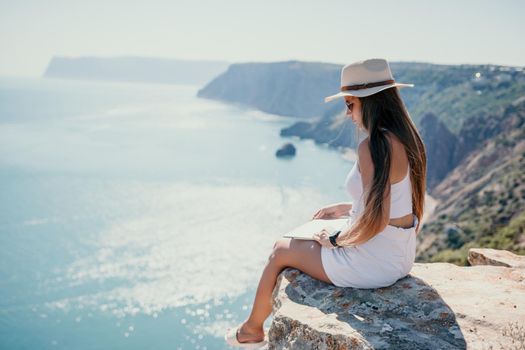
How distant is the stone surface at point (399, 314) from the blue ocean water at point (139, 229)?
25.8m

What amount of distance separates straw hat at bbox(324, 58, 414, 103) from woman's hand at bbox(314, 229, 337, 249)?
120cm

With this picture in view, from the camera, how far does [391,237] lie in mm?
3812

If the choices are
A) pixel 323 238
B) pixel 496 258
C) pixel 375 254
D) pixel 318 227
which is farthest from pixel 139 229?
pixel 375 254

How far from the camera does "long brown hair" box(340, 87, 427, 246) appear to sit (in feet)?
11.5

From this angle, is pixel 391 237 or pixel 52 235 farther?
pixel 52 235

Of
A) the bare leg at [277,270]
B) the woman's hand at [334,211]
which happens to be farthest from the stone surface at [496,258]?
the bare leg at [277,270]

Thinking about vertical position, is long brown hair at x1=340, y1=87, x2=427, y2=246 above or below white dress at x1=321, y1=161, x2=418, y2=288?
above

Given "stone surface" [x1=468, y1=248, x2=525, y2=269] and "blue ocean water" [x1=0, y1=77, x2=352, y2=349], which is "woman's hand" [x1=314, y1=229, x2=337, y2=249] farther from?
"blue ocean water" [x1=0, y1=77, x2=352, y2=349]

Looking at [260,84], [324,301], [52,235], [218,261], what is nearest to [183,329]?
[218,261]

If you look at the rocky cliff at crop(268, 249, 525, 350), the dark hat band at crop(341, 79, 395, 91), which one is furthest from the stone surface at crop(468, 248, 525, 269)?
the dark hat band at crop(341, 79, 395, 91)

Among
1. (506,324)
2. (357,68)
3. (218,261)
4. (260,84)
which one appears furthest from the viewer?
(260,84)

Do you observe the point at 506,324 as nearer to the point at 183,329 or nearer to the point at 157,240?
the point at 183,329

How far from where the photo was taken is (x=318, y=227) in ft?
14.3

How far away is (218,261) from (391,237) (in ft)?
118
